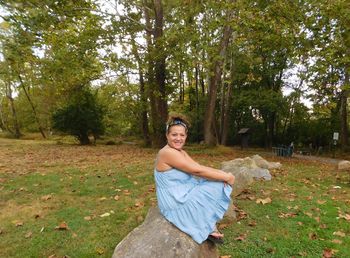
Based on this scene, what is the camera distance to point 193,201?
3807 mm

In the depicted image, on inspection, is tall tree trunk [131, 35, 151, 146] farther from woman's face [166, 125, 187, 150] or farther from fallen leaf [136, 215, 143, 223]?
woman's face [166, 125, 187, 150]

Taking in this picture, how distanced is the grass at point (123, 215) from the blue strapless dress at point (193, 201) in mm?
1414

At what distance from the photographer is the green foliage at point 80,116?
2523cm

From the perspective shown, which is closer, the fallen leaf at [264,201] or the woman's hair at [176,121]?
the woman's hair at [176,121]

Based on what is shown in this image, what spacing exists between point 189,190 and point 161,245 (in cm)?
73

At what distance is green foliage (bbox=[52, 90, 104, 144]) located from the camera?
25234mm

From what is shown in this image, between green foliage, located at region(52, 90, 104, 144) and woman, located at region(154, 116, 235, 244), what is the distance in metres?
22.7

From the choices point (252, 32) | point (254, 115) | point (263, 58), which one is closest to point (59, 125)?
point (252, 32)

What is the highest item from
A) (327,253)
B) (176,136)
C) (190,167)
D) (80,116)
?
(80,116)

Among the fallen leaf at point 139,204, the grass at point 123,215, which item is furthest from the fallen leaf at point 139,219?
the fallen leaf at point 139,204

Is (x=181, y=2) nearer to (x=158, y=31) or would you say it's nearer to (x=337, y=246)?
(x=158, y=31)

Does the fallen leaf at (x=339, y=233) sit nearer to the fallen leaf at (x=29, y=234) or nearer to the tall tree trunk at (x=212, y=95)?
the fallen leaf at (x=29, y=234)

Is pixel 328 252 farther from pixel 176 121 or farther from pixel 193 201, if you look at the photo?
pixel 176 121

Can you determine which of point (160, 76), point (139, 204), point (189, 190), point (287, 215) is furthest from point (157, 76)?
point (189, 190)
